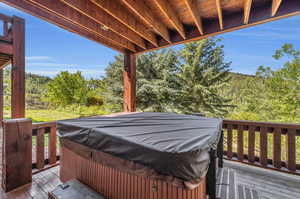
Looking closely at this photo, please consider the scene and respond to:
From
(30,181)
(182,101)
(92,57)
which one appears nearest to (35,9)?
(30,181)

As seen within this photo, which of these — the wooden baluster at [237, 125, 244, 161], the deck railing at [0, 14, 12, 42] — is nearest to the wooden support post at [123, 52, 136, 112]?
the wooden baluster at [237, 125, 244, 161]

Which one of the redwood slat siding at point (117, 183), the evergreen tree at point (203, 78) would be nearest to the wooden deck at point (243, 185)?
the redwood slat siding at point (117, 183)

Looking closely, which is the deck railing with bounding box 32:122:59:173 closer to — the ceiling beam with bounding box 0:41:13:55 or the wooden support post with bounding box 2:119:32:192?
the wooden support post with bounding box 2:119:32:192

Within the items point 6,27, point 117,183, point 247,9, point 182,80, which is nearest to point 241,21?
point 247,9

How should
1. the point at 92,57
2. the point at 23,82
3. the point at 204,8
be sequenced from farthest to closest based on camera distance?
1. the point at 92,57
2. the point at 23,82
3. the point at 204,8

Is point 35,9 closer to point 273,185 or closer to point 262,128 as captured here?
point 262,128

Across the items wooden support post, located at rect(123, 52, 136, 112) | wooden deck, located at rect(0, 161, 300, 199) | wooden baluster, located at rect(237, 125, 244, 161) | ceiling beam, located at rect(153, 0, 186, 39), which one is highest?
ceiling beam, located at rect(153, 0, 186, 39)

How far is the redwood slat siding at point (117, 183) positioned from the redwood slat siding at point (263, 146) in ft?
5.92

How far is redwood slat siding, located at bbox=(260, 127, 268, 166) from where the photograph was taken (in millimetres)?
2326

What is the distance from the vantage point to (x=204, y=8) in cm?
218

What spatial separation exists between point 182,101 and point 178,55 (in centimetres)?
347

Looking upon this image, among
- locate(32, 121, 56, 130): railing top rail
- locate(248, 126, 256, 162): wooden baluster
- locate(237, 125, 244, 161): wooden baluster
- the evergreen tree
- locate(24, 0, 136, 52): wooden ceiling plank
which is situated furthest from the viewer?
the evergreen tree

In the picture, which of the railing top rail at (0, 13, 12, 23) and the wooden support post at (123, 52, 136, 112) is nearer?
the railing top rail at (0, 13, 12, 23)

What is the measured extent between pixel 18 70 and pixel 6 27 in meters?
1.06
